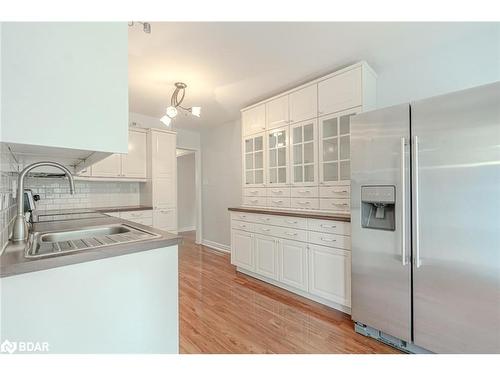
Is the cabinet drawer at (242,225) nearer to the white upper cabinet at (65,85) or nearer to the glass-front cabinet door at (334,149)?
the glass-front cabinet door at (334,149)

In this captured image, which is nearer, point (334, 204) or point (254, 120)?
point (334, 204)

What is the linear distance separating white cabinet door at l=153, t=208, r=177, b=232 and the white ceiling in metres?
2.05

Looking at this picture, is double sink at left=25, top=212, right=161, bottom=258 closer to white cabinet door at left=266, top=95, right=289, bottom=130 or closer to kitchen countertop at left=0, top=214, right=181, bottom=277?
kitchen countertop at left=0, top=214, right=181, bottom=277

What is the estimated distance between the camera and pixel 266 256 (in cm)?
288

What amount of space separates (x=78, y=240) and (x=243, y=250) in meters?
2.19

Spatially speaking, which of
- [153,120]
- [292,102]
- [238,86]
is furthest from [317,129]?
[153,120]

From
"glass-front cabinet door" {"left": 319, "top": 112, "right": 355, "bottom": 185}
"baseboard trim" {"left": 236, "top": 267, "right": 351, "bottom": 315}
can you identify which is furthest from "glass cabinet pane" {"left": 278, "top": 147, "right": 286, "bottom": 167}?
"baseboard trim" {"left": 236, "top": 267, "right": 351, "bottom": 315}

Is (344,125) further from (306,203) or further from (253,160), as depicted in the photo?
(253,160)

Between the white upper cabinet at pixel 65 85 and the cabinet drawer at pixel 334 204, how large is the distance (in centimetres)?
204

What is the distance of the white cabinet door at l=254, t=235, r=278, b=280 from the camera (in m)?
2.78

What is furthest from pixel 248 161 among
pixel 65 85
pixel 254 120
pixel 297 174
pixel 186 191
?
pixel 186 191

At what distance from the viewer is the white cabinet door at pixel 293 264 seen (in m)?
2.47
